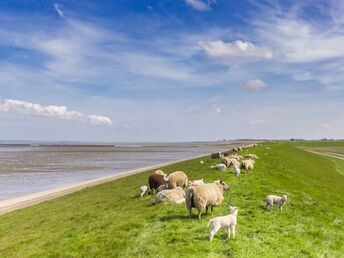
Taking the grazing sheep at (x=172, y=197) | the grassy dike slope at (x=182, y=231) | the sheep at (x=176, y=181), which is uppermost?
the sheep at (x=176, y=181)

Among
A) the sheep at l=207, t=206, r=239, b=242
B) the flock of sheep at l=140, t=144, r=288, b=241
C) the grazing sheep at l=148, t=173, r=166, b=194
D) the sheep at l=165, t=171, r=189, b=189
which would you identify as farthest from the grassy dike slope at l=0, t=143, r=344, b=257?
the grazing sheep at l=148, t=173, r=166, b=194

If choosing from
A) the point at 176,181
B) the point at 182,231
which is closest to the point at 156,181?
the point at 176,181

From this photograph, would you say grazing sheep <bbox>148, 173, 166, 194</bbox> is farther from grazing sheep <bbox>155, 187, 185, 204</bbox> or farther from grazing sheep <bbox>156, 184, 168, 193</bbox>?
grazing sheep <bbox>155, 187, 185, 204</bbox>

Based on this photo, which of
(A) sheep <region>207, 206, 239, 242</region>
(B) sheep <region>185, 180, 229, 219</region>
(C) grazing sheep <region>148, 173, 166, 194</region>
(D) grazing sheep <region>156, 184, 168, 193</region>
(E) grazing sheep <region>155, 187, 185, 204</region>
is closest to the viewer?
(A) sheep <region>207, 206, 239, 242</region>

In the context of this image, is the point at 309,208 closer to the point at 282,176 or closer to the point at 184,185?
the point at 184,185

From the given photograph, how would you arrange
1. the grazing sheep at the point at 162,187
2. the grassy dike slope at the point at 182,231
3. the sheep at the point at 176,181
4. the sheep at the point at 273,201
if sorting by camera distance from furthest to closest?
the grazing sheep at the point at 162,187 → the sheep at the point at 176,181 → the sheep at the point at 273,201 → the grassy dike slope at the point at 182,231

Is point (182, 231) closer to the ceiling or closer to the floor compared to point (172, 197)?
closer to the floor

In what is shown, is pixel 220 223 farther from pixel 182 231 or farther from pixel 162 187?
pixel 162 187

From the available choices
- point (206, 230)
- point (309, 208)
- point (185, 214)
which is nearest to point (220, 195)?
point (185, 214)

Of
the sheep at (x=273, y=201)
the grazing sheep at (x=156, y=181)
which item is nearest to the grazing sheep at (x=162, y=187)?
the grazing sheep at (x=156, y=181)

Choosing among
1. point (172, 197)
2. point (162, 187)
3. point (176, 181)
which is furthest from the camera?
point (162, 187)

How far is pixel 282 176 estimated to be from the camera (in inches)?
1559

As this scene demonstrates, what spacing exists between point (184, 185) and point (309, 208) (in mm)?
8604

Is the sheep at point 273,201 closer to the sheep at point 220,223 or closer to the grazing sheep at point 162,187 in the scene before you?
the sheep at point 220,223
